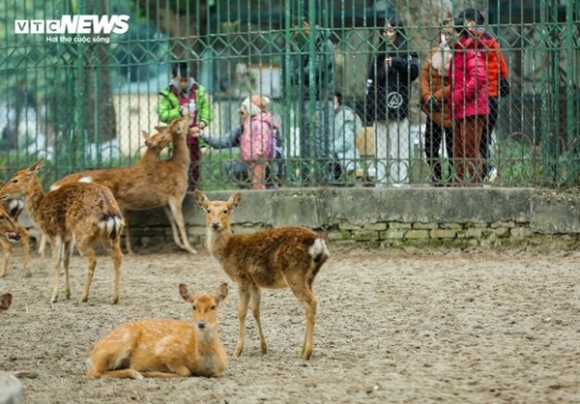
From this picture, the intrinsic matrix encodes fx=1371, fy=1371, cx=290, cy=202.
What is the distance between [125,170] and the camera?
47.7 ft

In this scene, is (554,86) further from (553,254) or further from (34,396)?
(34,396)

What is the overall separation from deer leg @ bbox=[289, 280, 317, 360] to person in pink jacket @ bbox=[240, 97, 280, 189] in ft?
18.7

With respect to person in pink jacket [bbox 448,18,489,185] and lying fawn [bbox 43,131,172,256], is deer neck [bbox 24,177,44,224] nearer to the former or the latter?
lying fawn [bbox 43,131,172,256]

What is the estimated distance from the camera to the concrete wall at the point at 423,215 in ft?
43.9

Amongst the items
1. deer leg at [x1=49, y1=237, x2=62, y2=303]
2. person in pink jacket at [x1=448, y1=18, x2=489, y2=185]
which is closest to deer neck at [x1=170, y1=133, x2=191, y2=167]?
person in pink jacket at [x1=448, y1=18, x2=489, y2=185]

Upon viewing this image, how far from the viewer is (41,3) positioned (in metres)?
15.8

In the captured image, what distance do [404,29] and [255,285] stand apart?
540 cm

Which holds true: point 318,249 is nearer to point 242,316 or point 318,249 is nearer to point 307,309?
point 307,309

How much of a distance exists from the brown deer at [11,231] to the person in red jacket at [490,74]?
15.0 ft

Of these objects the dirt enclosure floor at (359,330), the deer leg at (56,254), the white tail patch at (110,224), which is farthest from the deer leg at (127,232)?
the white tail patch at (110,224)

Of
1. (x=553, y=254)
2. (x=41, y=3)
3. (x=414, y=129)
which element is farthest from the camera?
(x=41, y=3)

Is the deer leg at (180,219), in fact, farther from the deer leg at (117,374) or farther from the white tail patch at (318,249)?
the deer leg at (117,374)

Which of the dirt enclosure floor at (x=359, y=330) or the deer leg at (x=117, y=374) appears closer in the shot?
the dirt enclosure floor at (x=359, y=330)

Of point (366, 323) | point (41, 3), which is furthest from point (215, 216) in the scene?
point (41, 3)
